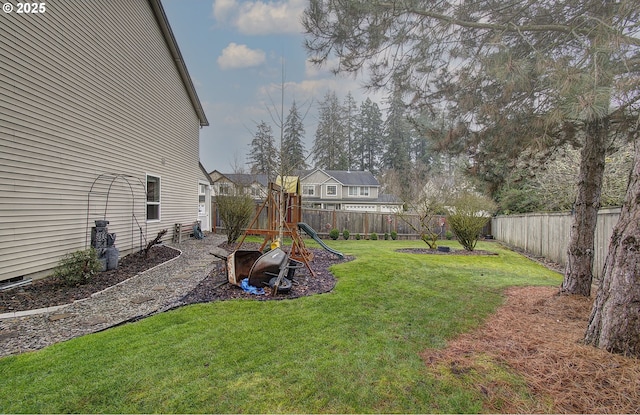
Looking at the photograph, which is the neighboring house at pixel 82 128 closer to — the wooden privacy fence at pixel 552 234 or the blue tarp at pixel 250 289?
the blue tarp at pixel 250 289

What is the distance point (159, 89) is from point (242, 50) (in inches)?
156

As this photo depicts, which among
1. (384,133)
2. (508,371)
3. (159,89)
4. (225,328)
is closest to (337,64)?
(225,328)

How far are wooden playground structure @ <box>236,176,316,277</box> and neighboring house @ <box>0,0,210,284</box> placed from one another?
3.29m

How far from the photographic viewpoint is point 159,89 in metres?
9.86

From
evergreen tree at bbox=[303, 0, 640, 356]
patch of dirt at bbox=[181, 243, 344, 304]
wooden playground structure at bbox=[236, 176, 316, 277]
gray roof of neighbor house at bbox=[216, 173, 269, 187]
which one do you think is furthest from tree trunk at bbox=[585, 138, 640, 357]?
gray roof of neighbor house at bbox=[216, 173, 269, 187]

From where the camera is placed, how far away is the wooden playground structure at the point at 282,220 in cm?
657

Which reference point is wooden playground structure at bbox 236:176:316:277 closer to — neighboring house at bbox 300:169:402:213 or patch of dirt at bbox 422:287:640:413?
patch of dirt at bbox 422:287:640:413

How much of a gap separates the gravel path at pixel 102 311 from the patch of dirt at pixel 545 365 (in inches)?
143

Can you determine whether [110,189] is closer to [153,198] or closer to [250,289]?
[153,198]

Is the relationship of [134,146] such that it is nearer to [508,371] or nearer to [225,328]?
[225,328]

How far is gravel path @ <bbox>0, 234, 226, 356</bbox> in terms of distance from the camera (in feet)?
10.6

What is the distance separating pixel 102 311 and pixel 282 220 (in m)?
3.73

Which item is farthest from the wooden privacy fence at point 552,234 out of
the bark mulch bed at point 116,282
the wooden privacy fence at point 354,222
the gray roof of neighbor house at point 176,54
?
the gray roof of neighbor house at point 176,54

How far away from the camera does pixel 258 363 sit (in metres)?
2.66
